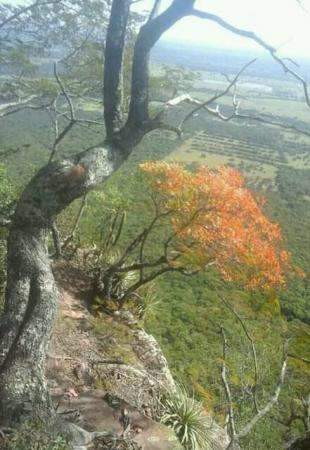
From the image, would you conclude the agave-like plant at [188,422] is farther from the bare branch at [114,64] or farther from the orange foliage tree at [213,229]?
the bare branch at [114,64]

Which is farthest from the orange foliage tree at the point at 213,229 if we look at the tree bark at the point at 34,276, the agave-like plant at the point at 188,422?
the tree bark at the point at 34,276

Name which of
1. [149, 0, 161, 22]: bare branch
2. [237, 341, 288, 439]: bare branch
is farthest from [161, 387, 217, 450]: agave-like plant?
[149, 0, 161, 22]: bare branch

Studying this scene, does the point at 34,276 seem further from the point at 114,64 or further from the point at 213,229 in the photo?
the point at 213,229

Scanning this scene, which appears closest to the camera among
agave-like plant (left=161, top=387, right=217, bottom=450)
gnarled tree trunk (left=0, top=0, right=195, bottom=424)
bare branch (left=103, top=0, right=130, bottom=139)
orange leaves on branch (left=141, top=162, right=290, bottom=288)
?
gnarled tree trunk (left=0, top=0, right=195, bottom=424)

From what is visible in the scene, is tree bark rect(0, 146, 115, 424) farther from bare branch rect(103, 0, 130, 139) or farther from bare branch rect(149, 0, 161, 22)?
bare branch rect(149, 0, 161, 22)

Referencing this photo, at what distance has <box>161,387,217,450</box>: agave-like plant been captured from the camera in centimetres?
551

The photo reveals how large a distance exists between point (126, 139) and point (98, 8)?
7.51 metres

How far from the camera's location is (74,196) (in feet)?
11.0

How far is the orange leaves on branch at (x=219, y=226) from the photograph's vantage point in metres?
8.22

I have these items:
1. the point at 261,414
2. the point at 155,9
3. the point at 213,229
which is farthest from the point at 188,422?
the point at 155,9

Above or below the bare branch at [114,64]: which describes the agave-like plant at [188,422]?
below

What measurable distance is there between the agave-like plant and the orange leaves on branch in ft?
9.10

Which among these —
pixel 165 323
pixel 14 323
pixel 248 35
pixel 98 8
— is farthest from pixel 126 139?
pixel 165 323

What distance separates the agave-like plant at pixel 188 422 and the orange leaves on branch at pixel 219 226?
2.77 meters
